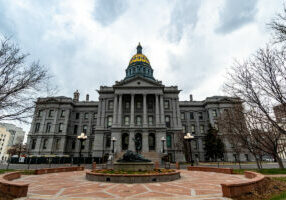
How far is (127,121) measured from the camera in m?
39.0

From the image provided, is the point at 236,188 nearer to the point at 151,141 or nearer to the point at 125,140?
the point at 151,141

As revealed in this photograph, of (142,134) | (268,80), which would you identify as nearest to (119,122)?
(142,134)

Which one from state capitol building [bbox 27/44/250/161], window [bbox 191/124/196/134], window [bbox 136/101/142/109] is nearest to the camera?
state capitol building [bbox 27/44/250/161]

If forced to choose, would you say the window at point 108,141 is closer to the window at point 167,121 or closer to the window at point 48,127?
the window at point 167,121

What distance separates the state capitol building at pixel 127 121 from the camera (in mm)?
36094

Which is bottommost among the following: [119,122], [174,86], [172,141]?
[172,141]

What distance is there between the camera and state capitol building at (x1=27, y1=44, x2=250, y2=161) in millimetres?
36094

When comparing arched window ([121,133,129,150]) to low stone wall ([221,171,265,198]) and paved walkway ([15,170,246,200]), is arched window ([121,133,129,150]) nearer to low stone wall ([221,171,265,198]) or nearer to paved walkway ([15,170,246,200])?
paved walkway ([15,170,246,200])

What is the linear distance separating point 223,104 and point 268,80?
38189 mm

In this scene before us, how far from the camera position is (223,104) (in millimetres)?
43719

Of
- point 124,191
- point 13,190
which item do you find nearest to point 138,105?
point 124,191

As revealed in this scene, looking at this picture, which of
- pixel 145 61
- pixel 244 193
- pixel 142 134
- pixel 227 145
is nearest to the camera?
pixel 244 193

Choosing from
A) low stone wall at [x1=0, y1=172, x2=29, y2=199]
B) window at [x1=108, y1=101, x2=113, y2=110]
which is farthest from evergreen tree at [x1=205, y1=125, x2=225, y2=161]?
low stone wall at [x1=0, y1=172, x2=29, y2=199]

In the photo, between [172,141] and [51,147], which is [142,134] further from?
[51,147]
